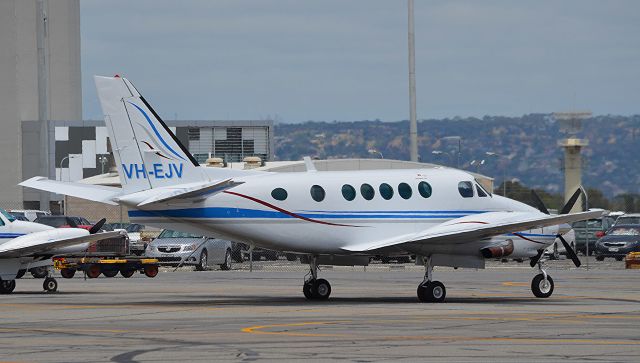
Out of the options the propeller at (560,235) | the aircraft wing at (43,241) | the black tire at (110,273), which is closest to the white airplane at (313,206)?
the propeller at (560,235)

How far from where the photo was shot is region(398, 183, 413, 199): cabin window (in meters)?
28.7

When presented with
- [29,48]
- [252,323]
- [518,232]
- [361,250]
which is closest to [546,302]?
[518,232]

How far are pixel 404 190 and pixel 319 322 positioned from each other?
6715 mm

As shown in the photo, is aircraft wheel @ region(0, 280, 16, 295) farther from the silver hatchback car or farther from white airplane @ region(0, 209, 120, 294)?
the silver hatchback car

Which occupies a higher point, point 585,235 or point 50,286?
point 585,235

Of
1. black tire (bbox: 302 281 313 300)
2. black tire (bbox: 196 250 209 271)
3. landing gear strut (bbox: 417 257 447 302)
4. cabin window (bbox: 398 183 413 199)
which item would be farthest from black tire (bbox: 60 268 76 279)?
landing gear strut (bbox: 417 257 447 302)

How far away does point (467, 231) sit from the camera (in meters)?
27.6

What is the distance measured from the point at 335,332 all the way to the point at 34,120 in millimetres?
103321

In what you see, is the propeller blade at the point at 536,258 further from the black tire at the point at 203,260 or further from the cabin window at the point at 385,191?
the black tire at the point at 203,260

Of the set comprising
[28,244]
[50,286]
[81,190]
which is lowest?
[50,286]

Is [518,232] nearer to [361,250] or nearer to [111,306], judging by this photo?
[361,250]

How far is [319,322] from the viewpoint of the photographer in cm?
2275

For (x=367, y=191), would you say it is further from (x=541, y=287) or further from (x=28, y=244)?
(x=28, y=244)

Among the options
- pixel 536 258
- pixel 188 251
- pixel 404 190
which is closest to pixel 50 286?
pixel 404 190
